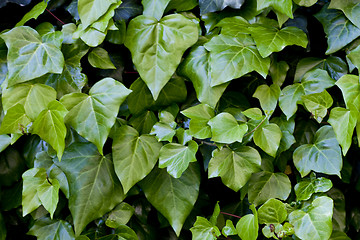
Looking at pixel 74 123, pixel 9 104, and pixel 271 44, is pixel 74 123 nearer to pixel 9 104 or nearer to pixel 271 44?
pixel 9 104

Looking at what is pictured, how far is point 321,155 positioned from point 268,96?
9.9 inches

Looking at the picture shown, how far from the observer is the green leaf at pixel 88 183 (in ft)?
3.66

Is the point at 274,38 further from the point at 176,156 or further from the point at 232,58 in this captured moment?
the point at 176,156

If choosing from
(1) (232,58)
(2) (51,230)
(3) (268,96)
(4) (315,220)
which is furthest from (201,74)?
(2) (51,230)

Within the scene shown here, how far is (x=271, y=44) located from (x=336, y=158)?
1.33 feet

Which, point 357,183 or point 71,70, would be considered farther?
point 357,183

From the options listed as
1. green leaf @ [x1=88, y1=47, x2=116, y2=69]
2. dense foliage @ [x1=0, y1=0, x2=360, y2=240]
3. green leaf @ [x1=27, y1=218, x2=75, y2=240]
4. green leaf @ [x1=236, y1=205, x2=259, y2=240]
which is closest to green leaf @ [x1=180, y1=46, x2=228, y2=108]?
dense foliage @ [x1=0, y1=0, x2=360, y2=240]

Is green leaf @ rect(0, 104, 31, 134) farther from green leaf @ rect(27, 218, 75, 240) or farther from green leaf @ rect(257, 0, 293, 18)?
green leaf @ rect(257, 0, 293, 18)

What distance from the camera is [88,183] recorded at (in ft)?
3.72

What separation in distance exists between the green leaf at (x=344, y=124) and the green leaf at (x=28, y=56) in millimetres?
838

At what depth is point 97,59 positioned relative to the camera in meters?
1.18

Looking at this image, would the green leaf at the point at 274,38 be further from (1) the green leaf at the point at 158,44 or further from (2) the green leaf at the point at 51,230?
(2) the green leaf at the point at 51,230

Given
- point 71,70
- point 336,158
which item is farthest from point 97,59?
point 336,158

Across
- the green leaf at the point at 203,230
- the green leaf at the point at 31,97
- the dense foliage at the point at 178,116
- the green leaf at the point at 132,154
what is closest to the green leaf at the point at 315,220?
the dense foliage at the point at 178,116
